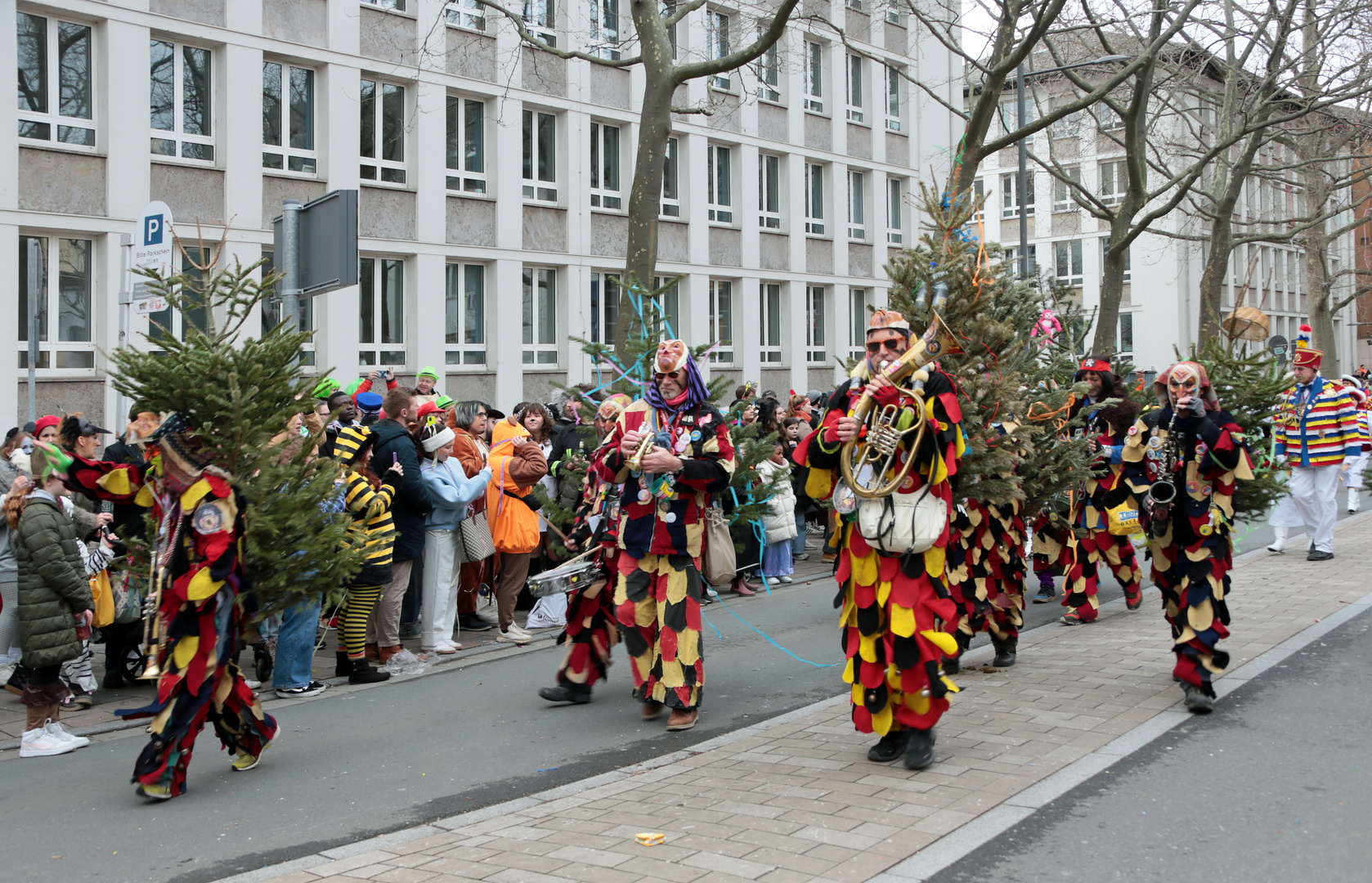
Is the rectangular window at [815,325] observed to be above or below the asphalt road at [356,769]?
above

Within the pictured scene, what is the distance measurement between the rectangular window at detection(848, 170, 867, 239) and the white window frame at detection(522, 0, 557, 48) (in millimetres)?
10133

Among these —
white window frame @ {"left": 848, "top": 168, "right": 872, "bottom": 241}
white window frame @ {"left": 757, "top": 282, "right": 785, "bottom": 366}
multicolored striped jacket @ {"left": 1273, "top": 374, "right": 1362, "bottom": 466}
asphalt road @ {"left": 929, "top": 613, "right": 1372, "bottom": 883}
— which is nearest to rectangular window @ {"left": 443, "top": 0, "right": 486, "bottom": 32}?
white window frame @ {"left": 757, "top": 282, "right": 785, "bottom": 366}

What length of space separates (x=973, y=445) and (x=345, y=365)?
1491cm

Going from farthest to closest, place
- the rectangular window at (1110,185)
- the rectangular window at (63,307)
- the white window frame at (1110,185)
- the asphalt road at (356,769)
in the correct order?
the rectangular window at (1110,185)
the white window frame at (1110,185)
the rectangular window at (63,307)
the asphalt road at (356,769)

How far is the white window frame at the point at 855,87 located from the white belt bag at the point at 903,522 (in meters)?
26.0

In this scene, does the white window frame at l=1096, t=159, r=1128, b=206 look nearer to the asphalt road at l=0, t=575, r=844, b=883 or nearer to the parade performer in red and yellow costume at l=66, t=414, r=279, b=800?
the asphalt road at l=0, t=575, r=844, b=883

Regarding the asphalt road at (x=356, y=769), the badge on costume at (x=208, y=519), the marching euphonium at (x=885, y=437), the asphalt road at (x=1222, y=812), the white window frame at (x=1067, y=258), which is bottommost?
the asphalt road at (x=356, y=769)

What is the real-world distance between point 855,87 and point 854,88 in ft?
0.13

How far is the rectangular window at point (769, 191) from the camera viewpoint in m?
27.7

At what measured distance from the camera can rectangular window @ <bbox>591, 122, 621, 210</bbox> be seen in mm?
24016

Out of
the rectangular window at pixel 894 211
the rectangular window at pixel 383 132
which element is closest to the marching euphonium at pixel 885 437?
the rectangular window at pixel 383 132

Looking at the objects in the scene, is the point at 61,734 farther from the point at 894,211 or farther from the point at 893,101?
the point at 893,101

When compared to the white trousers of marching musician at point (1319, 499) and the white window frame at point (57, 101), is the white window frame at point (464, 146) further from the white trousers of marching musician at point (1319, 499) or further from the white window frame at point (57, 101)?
the white trousers of marching musician at point (1319, 499)

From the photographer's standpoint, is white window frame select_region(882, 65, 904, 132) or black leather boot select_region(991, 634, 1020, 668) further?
white window frame select_region(882, 65, 904, 132)
